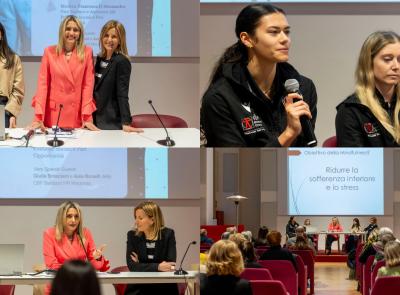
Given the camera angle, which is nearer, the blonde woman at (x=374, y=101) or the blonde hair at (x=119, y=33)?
the blonde woman at (x=374, y=101)

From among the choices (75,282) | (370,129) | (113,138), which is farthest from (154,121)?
(75,282)

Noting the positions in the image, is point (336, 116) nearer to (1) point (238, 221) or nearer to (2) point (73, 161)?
(1) point (238, 221)

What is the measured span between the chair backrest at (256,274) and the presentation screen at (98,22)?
5.16 feet

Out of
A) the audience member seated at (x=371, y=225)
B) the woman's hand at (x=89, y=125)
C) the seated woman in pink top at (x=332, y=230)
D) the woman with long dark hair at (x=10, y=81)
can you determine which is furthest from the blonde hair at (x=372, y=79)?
the woman with long dark hair at (x=10, y=81)

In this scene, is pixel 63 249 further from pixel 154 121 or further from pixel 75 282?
pixel 75 282

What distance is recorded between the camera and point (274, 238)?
6.12 m

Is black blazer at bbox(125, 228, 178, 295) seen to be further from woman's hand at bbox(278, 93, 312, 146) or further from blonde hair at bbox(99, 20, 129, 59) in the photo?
blonde hair at bbox(99, 20, 129, 59)

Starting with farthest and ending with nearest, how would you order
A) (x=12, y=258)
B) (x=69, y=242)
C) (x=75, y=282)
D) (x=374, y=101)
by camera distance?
(x=69, y=242)
(x=374, y=101)
(x=12, y=258)
(x=75, y=282)

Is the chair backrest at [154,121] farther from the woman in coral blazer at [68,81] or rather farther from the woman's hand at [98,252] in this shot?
the woman's hand at [98,252]

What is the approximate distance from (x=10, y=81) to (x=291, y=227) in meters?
2.13

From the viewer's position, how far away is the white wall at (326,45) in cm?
616

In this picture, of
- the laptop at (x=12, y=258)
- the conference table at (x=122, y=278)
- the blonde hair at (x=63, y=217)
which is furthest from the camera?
the blonde hair at (x=63, y=217)

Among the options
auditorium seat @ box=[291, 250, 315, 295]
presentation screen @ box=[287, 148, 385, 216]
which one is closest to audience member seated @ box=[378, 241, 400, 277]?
presentation screen @ box=[287, 148, 385, 216]

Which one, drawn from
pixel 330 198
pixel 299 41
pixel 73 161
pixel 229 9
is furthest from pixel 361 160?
pixel 73 161
